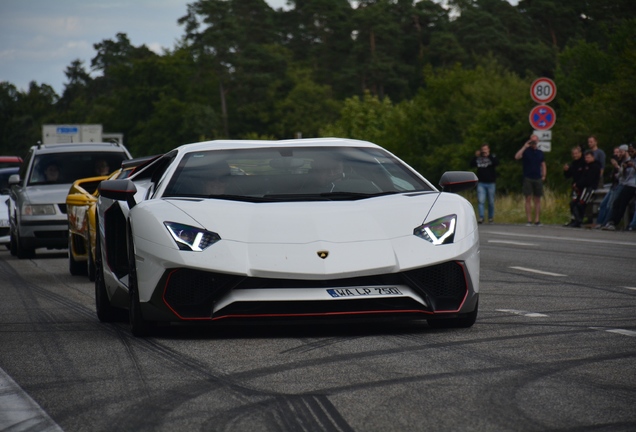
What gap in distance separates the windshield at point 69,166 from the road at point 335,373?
29.1 feet

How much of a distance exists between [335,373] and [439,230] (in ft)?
6.30

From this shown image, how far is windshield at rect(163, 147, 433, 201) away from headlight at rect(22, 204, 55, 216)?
1079 centimetres

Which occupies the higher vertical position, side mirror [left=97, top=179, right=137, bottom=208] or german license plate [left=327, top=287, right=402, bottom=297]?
side mirror [left=97, top=179, right=137, bottom=208]

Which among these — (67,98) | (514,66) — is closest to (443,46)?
(514,66)

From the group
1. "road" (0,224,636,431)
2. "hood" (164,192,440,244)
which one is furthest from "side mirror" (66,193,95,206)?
"hood" (164,192,440,244)

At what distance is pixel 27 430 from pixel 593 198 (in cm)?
2317

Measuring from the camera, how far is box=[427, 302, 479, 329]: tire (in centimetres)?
821

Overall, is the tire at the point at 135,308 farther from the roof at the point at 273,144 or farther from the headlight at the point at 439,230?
the headlight at the point at 439,230

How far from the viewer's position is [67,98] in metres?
183

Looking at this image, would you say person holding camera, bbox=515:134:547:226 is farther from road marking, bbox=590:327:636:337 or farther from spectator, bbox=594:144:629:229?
road marking, bbox=590:327:636:337

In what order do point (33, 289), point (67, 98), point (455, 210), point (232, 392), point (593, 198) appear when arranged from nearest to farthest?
1. point (232, 392)
2. point (455, 210)
3. point (33, 289)
4. point (593, 198)
5. point (67, 98)

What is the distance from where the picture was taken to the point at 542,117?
101 ft

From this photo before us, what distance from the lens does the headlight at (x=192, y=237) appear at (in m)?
7.80

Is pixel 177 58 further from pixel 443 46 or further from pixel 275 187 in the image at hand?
pixel 275 187
